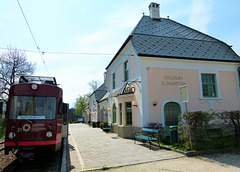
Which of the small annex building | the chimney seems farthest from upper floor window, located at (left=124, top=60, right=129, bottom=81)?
the chimney

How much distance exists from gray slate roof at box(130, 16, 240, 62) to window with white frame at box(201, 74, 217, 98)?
1.35 m

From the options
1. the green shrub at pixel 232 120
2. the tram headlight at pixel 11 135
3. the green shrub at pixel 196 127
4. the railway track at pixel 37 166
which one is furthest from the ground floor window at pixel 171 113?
the tram headlight at pixel 11 135

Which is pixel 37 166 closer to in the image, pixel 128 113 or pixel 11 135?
pixel 11 135

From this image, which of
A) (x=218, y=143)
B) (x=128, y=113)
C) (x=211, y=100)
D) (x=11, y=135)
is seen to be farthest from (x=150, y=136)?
(x=11, y=135)

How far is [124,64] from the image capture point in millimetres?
14883

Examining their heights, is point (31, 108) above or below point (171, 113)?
above

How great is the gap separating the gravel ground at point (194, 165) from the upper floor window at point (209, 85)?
6489 mm

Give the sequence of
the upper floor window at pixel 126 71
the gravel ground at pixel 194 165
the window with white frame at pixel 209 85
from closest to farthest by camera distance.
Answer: the gravel ground at pixel 194 165 < the window with white frame at pixel 209 85 < the upper floor window at pixel 126 71

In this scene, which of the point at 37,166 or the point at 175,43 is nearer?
the point at 37,166

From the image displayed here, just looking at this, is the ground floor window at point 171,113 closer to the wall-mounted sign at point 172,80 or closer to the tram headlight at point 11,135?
the wall-mounted sign at point 172,80

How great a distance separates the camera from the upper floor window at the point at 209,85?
12531 mm

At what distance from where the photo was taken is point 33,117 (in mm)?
6273

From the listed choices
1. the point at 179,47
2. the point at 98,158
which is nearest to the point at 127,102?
the point at 179,47

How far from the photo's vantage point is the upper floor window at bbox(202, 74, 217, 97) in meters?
12.5
